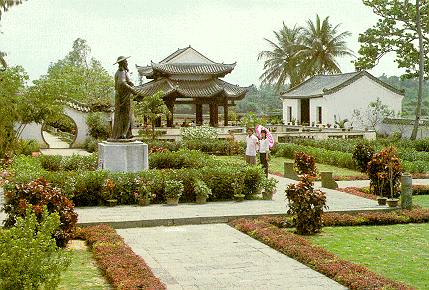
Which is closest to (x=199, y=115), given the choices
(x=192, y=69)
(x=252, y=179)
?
(x=192, y=69)

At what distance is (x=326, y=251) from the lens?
743 centimetres

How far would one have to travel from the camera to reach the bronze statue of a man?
13766mm

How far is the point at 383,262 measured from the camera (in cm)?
711

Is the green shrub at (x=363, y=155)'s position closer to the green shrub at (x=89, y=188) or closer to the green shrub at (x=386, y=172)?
the green shrub at (x=386, y=172)

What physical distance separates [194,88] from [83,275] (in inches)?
1255

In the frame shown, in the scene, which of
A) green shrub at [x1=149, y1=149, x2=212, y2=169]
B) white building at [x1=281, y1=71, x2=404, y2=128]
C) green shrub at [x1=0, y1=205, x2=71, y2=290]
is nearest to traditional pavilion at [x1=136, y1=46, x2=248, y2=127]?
white building at [x1=281, y1=71, x2=404, y2=128]

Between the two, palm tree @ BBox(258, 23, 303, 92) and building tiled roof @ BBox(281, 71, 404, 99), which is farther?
palm tree @ BBox(258, 23, 303, 92)

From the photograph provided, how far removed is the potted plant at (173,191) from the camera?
1134 centimetres

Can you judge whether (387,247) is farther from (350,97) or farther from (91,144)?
(350,97)

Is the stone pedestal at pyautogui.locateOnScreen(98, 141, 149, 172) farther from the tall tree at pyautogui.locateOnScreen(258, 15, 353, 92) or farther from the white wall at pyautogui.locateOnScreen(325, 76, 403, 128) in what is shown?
the tall tree at pyautogui.locateOnScreen(258, 15, 353, 92)

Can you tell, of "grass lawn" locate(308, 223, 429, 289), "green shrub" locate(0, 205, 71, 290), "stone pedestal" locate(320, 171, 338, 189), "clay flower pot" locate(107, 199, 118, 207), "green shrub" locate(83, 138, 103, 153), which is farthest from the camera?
"green shrub" locate(83, 138, 103, 153)

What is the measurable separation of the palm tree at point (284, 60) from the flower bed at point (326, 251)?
43.9 meters

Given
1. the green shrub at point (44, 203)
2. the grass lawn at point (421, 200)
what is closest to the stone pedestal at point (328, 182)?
the grass lawn at point (421, 200)

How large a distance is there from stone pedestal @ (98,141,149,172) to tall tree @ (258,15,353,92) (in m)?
39.2
